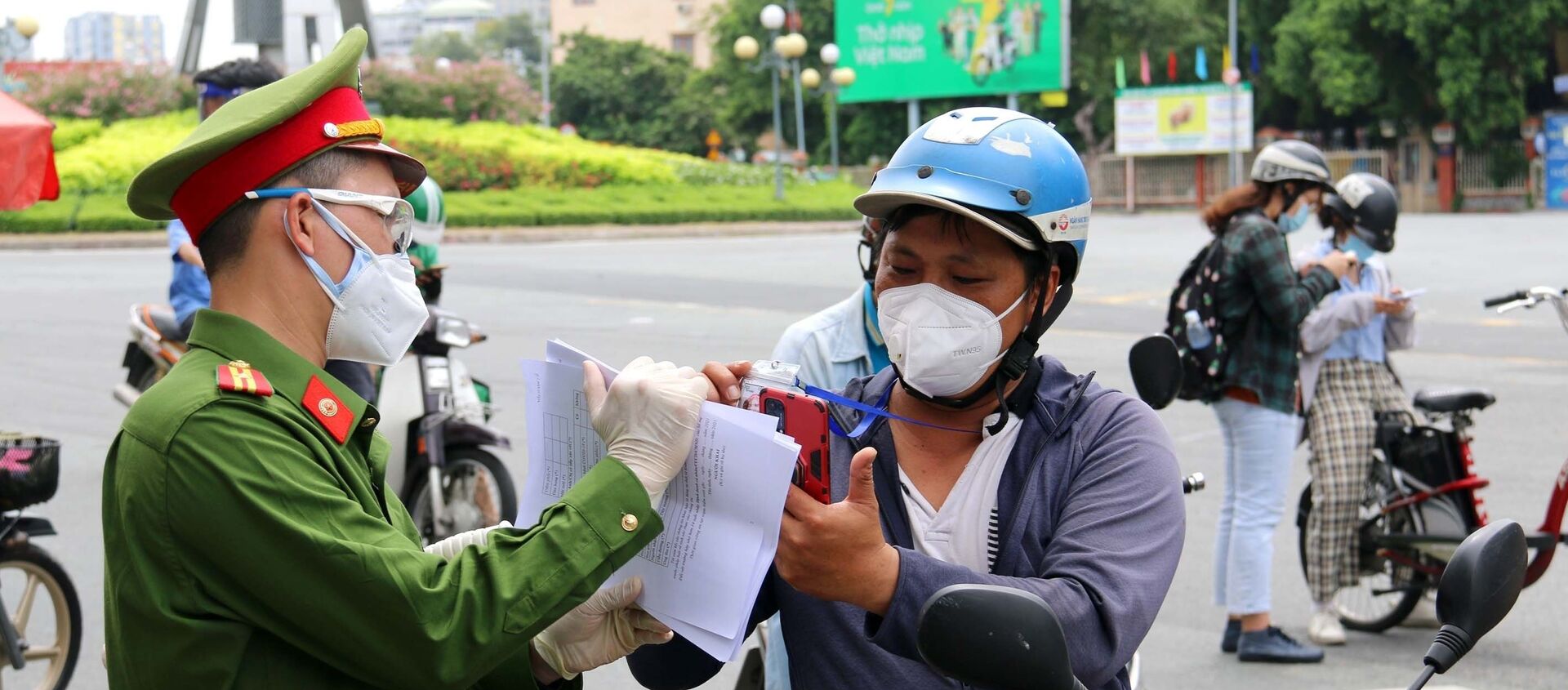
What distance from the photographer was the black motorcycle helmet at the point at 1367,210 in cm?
666

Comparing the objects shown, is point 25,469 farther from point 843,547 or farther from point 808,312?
point 808,312

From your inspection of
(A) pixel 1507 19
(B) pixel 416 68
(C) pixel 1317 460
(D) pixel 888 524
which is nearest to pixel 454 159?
(B) pixel 416 68

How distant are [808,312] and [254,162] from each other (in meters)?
15.0

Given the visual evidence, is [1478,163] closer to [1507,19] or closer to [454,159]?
[1507,19]

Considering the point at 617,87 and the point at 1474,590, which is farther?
the point at 617,87

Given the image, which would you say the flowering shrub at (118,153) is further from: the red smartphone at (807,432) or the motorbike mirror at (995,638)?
the motorbike mirror at (995,638)

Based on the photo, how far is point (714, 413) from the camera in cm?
211

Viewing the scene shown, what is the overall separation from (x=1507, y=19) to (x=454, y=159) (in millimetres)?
25340

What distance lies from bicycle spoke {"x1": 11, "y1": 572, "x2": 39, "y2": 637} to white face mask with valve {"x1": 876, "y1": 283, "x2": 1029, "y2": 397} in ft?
14.0

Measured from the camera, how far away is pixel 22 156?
5809 millimetres

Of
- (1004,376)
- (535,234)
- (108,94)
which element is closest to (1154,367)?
(1004,376)

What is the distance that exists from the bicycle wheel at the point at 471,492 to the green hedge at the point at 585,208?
61.8ft

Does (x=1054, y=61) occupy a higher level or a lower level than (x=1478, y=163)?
higher

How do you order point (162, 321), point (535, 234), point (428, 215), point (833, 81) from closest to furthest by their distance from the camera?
1. point (428, 215)
2. point (162, 321)
3. point (535, 234)
4. point (833, 81)
